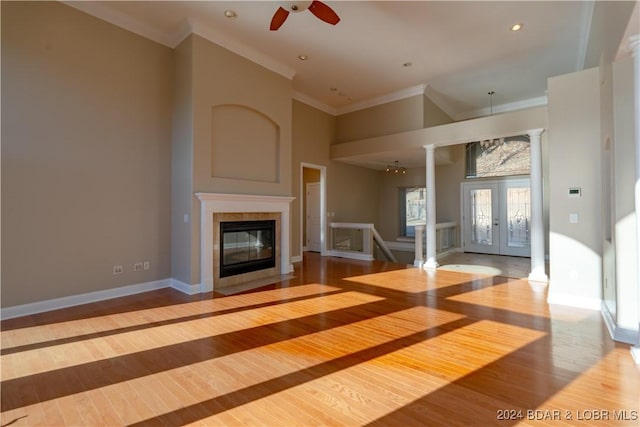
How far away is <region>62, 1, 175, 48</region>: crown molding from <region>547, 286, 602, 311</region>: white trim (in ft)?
23.3

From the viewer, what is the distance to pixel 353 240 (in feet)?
26.7

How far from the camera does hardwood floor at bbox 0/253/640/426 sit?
6.39 ft

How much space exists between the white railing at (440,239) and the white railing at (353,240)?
1189 millimetres

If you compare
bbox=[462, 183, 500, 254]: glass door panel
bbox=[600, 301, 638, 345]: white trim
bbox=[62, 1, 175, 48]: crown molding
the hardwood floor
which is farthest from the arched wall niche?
bbox=[462, 183, 500, 254]: glass door panel

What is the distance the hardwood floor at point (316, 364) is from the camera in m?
1.95

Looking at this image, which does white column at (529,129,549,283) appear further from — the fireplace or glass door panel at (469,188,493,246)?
the fireplace

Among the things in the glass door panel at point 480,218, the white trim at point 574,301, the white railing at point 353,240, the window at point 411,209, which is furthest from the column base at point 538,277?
the window at point 411,209

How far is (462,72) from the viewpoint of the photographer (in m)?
6.64

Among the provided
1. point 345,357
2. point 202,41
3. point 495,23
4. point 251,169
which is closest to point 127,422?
point 345,357

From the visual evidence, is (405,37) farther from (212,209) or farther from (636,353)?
(636,353)

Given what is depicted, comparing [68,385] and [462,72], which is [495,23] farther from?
[68,385]

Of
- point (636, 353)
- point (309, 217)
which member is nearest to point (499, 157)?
point (309, 217)

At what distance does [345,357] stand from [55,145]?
4529 millimetres

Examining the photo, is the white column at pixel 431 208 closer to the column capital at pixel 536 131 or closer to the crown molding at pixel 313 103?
the column capital at pixel 536 131
